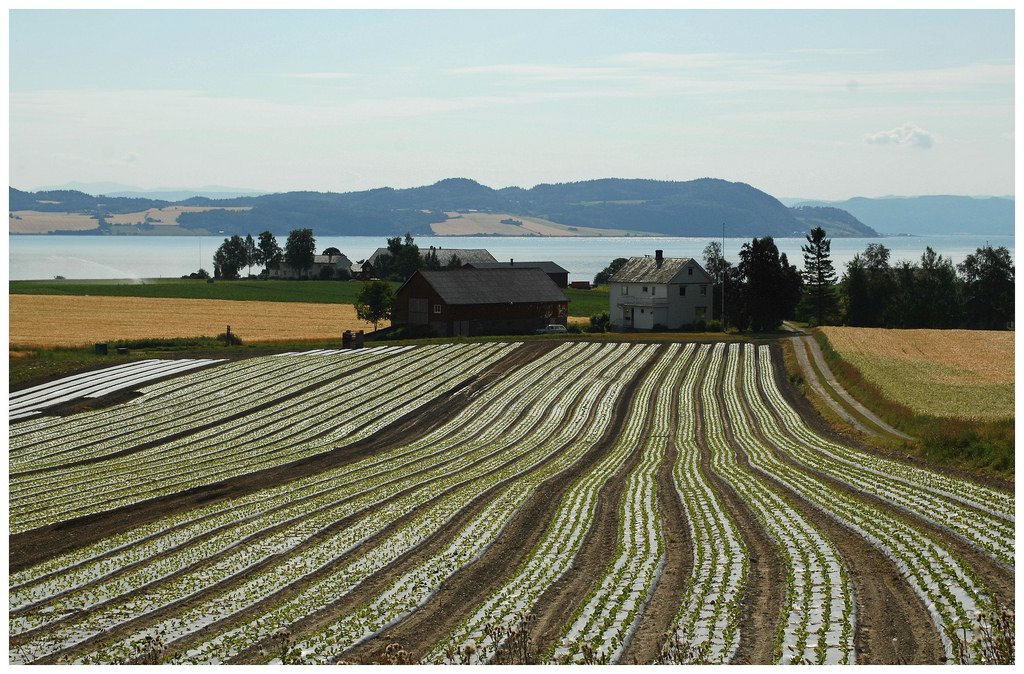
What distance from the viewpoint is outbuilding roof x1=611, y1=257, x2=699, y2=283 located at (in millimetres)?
99750

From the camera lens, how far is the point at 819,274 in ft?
370

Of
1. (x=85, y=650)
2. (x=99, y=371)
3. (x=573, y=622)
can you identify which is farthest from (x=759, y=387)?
(x=85, y=650)

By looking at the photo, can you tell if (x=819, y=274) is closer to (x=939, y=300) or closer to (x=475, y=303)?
(x=939, y=300)

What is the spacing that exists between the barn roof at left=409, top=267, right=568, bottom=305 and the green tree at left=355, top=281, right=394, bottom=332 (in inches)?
58.8

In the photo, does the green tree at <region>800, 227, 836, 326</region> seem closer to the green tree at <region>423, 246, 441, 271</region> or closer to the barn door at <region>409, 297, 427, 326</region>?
the barn door at <region>409, 297, 427, 326</region>

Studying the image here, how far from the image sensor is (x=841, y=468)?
35156 mm

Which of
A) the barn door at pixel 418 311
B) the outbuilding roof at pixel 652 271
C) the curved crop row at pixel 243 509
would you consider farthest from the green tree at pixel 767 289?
the curved crop row at pixel 243 509

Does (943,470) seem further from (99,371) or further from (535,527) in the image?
(99,371)

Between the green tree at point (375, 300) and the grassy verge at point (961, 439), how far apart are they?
5587cm

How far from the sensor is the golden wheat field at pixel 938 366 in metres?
47.8

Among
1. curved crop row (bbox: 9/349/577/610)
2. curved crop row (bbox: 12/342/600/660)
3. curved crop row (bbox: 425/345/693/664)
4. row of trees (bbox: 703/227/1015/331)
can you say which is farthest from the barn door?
curved crop row (bbox: 12/342/600/660)

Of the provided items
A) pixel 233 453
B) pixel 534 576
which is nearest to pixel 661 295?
pixel 233 453

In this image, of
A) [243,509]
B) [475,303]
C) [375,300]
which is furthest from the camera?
[375,300]

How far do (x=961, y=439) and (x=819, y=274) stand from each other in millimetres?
78619
